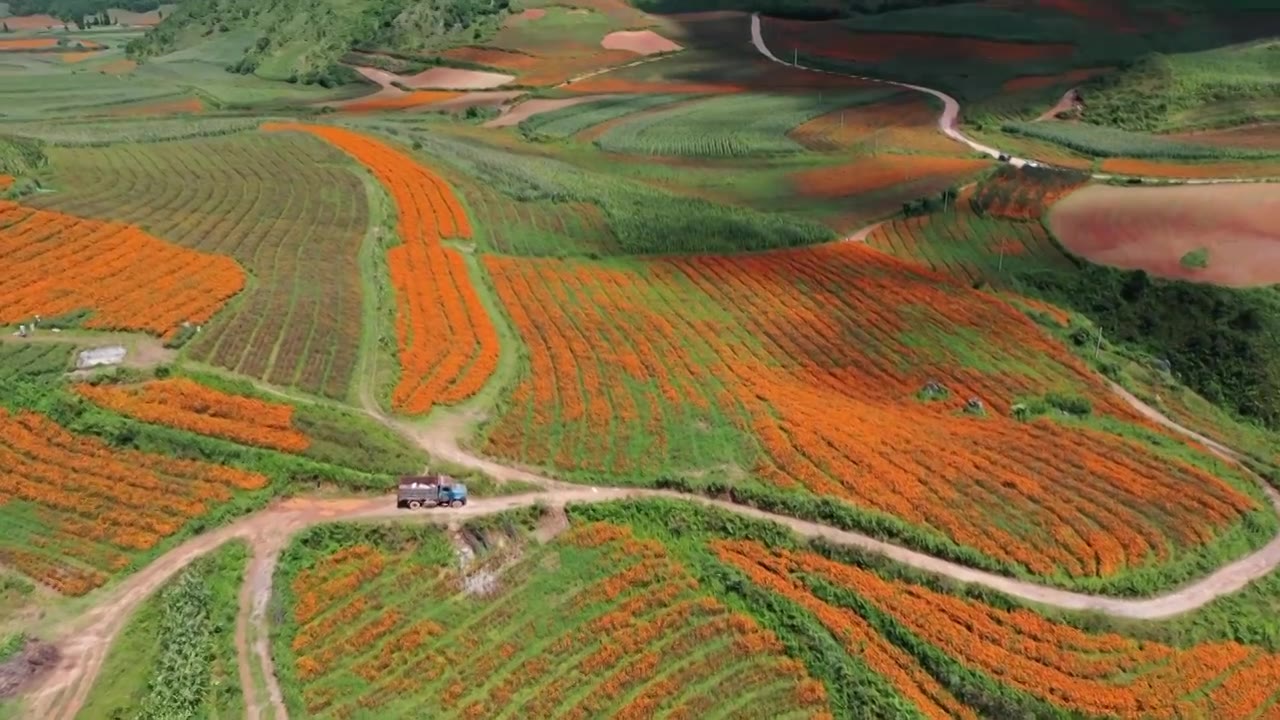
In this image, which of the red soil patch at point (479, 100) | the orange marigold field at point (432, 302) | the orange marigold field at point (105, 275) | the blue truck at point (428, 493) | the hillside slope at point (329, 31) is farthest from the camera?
the hillside slope at point (329, 31)

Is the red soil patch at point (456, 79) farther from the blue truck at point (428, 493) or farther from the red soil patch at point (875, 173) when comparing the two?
the blue truck at point (428, 493)

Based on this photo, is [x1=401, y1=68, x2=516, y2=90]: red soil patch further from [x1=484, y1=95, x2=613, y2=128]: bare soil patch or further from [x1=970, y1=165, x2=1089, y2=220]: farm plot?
[x1=970, y1=165, x2=1089, y2=220]: farm plot

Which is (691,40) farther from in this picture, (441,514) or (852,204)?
(441,514)

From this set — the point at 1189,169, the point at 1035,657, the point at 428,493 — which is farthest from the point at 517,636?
the point at 1189,169

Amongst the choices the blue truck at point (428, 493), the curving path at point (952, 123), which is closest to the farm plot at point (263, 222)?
the blue truck at point (428, 493)

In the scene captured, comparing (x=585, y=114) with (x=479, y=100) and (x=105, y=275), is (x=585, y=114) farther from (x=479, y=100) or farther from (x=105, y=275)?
(x=105, y=275)

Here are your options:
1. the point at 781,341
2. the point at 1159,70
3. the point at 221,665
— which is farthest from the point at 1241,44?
the point at 221,665
